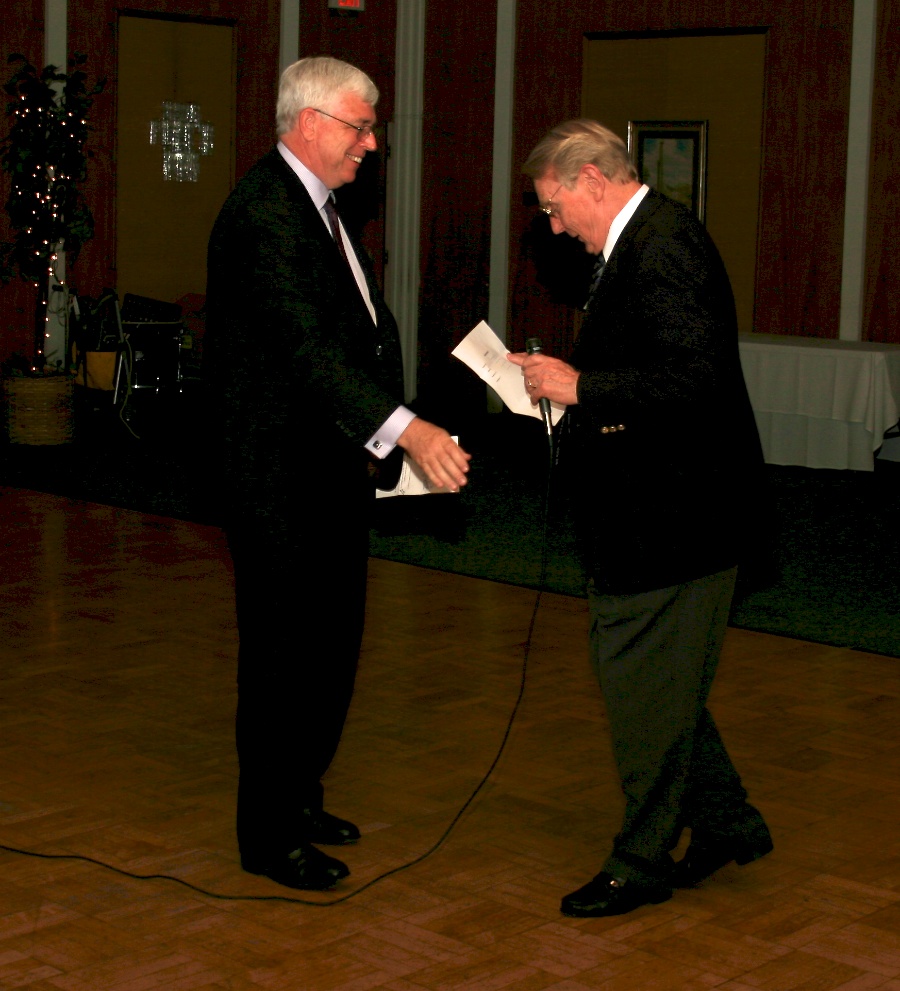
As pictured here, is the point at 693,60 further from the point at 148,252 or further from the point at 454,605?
the point at 454,605

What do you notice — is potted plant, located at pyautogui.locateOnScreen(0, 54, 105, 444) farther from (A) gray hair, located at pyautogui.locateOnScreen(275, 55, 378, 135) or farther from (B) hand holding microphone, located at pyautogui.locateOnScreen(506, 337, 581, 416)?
(B) hand holding microphone, located at pyautogui.locateOnScreen(506, 337, 581, 416)

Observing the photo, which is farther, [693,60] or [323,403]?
[693,60]

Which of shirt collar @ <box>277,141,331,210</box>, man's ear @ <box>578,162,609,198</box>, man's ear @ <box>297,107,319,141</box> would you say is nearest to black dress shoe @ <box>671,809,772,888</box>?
man's ear @ <box>578,162,609,198</box>

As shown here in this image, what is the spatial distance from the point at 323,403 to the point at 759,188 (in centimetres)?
761

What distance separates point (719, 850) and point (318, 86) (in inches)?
64.1

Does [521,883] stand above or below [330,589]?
below

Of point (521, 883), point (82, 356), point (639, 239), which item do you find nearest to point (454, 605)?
point (521, 883)

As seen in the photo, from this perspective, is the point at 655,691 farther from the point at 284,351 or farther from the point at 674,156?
the point at 674,156

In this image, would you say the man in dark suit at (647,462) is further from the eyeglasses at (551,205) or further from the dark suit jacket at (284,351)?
the dark suit jacket at (284,351)

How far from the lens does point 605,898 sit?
2.79 meters

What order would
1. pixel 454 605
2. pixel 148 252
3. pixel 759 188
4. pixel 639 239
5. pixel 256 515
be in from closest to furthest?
pixel 639 239
pixel 256 515
pixel 454 605
pixel 759 188
pixel 148 252

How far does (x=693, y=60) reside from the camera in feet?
33.1

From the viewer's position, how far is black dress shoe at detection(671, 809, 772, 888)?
294 cm

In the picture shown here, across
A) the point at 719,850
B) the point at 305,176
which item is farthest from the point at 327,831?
the point at 305,176
